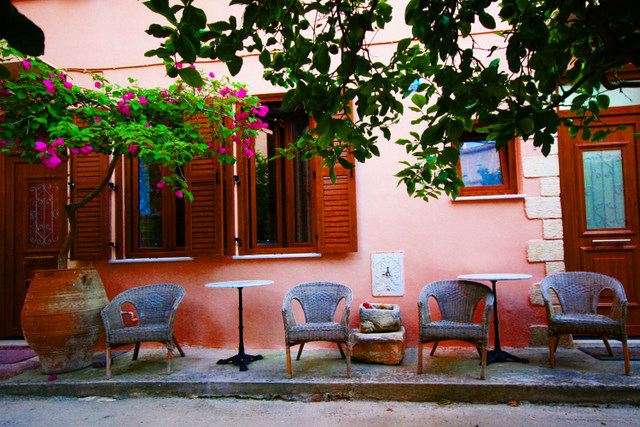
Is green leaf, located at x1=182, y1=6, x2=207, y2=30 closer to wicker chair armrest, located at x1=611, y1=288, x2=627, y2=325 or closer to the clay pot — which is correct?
the clay pot

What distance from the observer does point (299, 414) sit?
3.04m

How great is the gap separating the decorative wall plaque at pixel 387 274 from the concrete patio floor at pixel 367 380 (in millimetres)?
696

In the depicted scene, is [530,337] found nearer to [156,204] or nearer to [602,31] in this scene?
[602,31]

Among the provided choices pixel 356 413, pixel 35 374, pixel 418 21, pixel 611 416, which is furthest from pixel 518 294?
pixel 35 374

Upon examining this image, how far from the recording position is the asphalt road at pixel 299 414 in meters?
2.84

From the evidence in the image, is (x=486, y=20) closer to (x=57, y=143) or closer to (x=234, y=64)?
(x=234, y=64)

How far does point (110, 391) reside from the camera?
3.57 meters

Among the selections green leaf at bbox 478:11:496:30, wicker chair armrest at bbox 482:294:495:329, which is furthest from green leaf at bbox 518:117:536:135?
wicker chair armrest at bbox 482:294:495:329

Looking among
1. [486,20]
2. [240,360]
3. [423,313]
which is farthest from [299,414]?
[486,20]

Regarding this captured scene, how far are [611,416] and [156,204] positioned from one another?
4.74 m

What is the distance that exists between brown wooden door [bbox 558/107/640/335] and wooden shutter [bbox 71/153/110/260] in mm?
5062

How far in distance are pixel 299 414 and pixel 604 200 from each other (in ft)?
12.7

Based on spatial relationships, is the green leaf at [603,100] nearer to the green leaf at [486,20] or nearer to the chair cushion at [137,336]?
the green leaf at [486,20]

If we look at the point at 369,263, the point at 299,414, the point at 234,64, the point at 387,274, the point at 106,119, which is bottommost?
the point at 299,414
